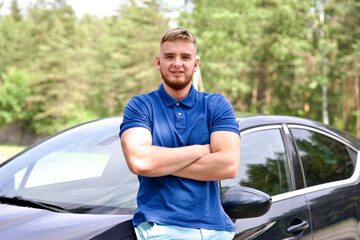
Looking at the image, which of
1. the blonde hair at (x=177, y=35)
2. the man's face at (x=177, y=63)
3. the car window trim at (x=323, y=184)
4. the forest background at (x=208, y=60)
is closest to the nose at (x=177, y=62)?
the man's face at (x=177, y=63)

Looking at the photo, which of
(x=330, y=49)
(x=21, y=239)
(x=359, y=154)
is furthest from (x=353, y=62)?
(x=21, y=239)

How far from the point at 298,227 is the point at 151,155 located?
126cm

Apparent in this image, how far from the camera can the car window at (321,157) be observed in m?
3.31

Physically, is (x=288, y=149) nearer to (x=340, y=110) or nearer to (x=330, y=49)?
(x=330, y=49)

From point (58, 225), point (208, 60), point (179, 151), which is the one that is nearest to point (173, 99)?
point (179, 151)

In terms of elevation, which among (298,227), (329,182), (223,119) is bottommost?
(298,227)

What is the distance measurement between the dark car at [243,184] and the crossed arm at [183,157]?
24 cm

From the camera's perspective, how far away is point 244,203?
226cm

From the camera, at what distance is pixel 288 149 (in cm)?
315

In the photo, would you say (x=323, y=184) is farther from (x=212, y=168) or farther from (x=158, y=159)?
(x=158, y=159)

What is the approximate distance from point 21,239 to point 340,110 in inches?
1955

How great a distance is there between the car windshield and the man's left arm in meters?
0.40

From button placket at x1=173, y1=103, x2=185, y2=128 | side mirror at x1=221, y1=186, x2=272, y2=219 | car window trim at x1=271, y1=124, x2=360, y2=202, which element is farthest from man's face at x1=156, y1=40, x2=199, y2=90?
car window trim at x1=271, y1=124, x2=360, y2=202

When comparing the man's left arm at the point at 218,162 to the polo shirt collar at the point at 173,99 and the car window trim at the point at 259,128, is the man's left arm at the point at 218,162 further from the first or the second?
the car window trim at the point at 259,128
